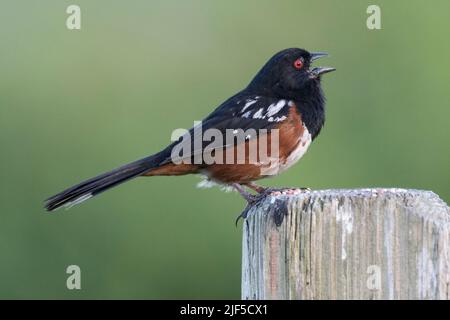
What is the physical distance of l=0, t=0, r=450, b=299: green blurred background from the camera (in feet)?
18.0

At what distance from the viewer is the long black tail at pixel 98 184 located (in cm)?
392

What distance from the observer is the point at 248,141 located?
4312 millimetres

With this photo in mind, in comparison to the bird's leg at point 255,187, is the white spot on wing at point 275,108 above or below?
above

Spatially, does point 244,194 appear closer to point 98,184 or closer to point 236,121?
point 236,121

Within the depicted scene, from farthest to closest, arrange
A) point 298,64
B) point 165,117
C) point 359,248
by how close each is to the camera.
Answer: point 165,117
point 298,64
point 359,248

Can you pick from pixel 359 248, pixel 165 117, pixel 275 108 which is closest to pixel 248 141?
pixel 275 108

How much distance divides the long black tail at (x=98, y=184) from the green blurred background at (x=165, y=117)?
1.29 meters

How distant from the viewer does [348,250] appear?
7.11ft

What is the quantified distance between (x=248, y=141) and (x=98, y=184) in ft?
2.73

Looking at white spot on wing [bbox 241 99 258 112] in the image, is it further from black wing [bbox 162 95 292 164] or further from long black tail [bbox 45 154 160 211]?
long black tail [bbox 45 154 160 211]

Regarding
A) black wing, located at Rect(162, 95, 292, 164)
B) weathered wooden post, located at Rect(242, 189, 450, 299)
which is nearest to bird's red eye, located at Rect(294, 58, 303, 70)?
black wing, located at Rect(162, 95, 292, 164)

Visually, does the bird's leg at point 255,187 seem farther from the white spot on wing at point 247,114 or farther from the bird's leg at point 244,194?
the white spot on wing at point 247,114

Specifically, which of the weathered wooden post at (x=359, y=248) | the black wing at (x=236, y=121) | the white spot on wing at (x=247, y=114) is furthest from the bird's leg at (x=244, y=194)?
the weathered wooden post at (x=359, y=248)
